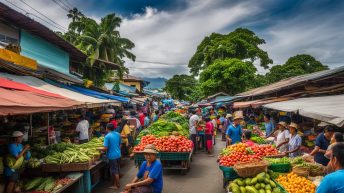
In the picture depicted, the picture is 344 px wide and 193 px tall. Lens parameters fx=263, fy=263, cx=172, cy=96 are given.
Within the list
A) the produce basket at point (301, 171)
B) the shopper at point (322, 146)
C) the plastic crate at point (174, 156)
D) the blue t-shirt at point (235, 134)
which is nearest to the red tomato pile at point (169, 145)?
the plastic crate at point (174, 156)

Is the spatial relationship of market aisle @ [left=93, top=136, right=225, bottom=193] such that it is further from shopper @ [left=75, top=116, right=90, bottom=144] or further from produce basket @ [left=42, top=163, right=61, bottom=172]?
shopper @ [left=75, top=116, right=90, bottom=144]

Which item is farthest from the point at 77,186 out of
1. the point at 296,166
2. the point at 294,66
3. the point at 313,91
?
the point at 294,66

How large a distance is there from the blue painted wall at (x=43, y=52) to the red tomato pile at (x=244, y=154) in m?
9.16

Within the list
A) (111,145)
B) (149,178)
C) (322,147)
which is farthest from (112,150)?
(322,147)

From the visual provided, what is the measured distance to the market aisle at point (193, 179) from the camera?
793 cm

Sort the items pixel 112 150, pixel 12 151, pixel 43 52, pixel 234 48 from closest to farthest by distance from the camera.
Answer: pixel 12 151, pixel 112 150, pixel 43 52, pixel 234 48

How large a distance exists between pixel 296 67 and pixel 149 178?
4105 centimetres

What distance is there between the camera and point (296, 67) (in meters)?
40.5

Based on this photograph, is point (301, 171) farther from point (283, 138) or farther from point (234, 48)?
point (234, 48)

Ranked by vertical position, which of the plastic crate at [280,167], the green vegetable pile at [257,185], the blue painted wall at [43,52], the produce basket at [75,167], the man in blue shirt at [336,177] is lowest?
the green vegetable pile at [257,185]

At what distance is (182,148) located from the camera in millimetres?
9172

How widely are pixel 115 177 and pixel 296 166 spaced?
5.06 metres

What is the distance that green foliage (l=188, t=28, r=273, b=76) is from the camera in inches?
1291

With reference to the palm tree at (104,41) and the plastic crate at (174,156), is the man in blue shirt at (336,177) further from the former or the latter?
the palm tree at (104,41)
